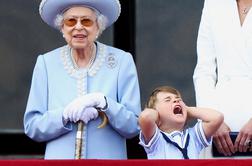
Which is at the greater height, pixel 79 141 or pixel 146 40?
pixel 146 40

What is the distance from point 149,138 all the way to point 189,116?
0.22 metres

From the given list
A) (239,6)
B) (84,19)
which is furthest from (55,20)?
(239,6)

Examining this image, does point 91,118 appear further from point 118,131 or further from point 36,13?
point 36,13

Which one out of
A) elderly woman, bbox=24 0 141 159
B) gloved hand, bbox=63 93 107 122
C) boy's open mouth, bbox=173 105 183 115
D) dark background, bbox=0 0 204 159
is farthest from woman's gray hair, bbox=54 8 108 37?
dark background, bbox=0 0 204 159

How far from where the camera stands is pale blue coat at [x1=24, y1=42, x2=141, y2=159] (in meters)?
3.65

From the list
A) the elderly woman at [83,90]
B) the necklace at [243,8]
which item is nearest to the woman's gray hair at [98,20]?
the elderly woman at [83,90]

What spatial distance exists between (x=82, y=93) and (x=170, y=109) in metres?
0.35

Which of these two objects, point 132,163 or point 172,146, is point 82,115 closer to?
point 172,146

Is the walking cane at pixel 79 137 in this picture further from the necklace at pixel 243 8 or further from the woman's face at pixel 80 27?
the necklace at pixel 243 8

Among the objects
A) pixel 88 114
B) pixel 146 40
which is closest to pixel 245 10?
pixel 88 114

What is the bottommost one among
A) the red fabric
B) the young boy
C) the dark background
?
the red fabric

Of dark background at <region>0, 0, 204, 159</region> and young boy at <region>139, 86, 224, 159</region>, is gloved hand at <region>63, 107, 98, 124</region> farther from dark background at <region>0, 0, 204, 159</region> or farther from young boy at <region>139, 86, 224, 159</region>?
dark background at <region>0, 0, 204, 159</region>

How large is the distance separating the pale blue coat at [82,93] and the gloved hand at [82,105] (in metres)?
0.03

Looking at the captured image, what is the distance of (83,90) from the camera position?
3717mm
